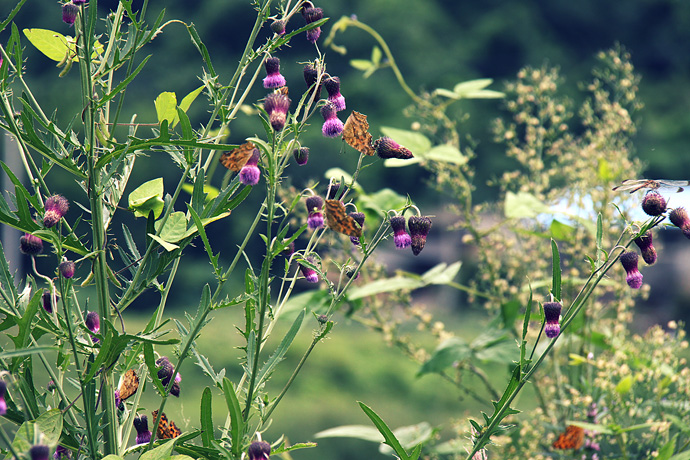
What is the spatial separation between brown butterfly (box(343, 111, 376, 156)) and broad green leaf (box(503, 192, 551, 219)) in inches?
17.7

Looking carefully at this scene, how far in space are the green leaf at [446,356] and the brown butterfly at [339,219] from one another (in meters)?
0.41

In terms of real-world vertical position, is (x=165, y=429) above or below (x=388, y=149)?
below

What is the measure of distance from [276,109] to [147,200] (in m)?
0.14

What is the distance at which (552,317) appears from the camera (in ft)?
1.54

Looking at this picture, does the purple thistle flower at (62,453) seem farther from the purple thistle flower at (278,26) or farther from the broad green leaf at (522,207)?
the broad green leaf at (522,207)

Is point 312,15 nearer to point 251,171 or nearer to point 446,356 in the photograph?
point 251,171

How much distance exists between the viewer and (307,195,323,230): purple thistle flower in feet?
1.47

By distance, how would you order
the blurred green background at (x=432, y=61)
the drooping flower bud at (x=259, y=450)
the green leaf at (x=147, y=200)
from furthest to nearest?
the blurred green background at (x=432, y=61)
the green leaf at (x=147, y=200)
the drooping flower bud at (x=259, y=450)

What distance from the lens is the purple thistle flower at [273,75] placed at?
0.47 metres

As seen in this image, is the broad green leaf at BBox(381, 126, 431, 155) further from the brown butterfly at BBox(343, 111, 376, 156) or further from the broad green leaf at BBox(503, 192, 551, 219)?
the brown butterfly at BBox(343, 111, 376, 156)

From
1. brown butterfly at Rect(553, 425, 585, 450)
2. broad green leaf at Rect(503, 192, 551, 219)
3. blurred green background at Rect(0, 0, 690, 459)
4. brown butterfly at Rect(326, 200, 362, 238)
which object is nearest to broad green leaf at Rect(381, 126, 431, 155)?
broad green leaf at Rect(503, 192, 551, 219)

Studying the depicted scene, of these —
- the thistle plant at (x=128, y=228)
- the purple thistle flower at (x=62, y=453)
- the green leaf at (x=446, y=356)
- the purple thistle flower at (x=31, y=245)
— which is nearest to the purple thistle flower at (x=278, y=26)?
the thistle plant at (x=128, y=228)

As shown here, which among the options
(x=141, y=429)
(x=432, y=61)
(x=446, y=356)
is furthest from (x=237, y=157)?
(x=432, y=61)

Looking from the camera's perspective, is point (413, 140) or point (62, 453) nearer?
point (62, 453)
